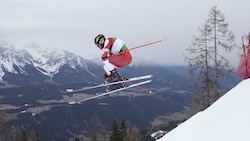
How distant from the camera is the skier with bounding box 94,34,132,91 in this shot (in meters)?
11.7

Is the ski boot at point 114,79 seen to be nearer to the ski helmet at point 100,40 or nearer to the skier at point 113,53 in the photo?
the skier at point 113,53

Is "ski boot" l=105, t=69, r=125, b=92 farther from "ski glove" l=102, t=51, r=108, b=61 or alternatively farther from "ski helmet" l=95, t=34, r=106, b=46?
"ski helmet" l=95, t=34, r=106, b=46

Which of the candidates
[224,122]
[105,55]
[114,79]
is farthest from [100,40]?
[224,122]

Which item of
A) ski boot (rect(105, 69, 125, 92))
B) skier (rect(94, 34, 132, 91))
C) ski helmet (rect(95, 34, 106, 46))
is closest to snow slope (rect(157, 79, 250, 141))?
skier (rect(94, 34, 132, 91))

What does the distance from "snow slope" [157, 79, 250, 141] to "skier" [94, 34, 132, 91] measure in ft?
10.3

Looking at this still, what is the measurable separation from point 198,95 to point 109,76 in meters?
8.76

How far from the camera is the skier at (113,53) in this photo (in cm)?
1168

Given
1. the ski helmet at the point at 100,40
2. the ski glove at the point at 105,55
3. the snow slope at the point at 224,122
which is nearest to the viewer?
the snow slope at the point at 224,122

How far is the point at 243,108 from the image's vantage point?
334 inches

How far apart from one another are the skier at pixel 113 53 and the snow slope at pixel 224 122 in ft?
10.3

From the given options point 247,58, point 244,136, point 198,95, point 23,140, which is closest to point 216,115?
point 244,136

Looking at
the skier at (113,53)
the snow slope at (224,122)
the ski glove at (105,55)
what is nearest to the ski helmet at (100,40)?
the skier at (113,53)

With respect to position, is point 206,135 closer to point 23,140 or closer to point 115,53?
point 115,53

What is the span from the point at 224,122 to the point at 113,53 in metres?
4.73
